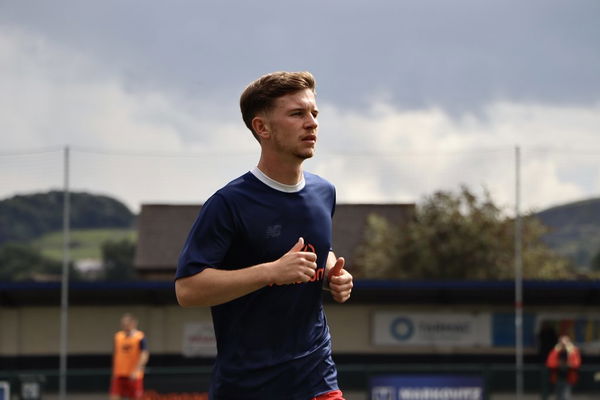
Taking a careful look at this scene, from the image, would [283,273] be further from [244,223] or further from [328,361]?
[328,361]

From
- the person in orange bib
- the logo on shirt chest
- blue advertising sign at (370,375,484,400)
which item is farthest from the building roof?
the logo on shirt chest

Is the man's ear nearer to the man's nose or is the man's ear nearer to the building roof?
the man's nose

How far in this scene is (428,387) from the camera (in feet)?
64.6

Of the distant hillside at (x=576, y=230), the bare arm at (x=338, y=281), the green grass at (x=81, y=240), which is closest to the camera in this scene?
the bare arm at (x=338, y=281)

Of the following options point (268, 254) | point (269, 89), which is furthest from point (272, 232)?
point (269, 89)

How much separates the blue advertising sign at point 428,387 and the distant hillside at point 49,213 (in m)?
10.0

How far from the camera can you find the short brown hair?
14.4 ft

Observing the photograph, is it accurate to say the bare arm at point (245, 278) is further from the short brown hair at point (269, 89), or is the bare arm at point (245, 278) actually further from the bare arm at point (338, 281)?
the short brown hair at point (269, 89)

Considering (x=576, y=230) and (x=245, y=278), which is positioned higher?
(x=576, y=230)

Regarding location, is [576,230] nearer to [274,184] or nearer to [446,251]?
[446,251]

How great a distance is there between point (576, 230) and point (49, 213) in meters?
25.6

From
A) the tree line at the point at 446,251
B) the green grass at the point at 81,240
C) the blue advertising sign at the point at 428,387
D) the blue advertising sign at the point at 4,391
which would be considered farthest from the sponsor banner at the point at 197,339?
the tree line at the point at 446,251

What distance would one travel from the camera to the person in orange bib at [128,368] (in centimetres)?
1956

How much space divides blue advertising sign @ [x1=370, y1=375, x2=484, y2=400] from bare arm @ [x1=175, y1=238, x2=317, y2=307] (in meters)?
15.5
